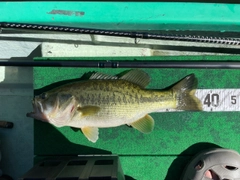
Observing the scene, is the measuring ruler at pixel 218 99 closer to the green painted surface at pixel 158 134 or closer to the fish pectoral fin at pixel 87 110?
the green painted surface at pixel 158 134

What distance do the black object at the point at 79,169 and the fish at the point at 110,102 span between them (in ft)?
0.56

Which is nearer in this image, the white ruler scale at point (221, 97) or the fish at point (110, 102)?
the fish at point (110, 102)

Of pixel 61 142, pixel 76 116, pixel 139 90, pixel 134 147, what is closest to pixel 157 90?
pixel 139 90

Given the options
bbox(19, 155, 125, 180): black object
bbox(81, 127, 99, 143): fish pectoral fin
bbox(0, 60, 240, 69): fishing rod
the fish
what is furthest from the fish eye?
bbox(19, 155, 125, 180): black object

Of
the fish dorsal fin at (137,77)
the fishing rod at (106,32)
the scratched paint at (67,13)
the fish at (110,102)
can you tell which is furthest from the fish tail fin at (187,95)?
the scratched paint at (67,13)

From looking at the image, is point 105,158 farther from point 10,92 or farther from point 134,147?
point 10,92

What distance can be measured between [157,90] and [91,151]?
65 centimetres

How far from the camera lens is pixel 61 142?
7.95 ft

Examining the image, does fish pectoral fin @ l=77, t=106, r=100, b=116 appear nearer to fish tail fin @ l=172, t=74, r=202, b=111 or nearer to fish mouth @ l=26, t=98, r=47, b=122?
fish mouth @ l=26, t=98, r=47, b=122

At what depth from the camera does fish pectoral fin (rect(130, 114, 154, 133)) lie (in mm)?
2311

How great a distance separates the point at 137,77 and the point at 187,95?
364mm

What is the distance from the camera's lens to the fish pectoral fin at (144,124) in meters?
2.31

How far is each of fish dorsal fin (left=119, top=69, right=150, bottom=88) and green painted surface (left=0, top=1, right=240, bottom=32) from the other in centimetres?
50

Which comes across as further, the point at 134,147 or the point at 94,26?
the point at 134,147
